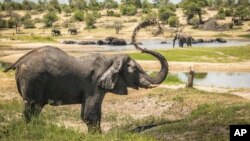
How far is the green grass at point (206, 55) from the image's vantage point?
3858 centimetres

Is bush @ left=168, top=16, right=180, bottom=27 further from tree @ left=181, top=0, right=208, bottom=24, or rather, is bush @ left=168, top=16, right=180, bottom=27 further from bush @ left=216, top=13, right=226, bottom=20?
bush @ left=216, top=13, right=226, bottom=20

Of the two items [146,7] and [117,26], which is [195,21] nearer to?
[117,26]

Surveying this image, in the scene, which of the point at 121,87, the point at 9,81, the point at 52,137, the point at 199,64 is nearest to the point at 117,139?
the point at 52,137

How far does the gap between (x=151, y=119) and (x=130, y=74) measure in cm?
292

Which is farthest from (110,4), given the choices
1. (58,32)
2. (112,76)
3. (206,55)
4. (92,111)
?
(92,111)

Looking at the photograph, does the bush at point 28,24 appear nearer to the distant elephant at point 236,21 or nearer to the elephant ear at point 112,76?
the distant elephant at point 236,21

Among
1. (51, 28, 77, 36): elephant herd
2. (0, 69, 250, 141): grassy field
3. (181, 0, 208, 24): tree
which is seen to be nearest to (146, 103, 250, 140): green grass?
(0, 69, 250, 141): grassy field

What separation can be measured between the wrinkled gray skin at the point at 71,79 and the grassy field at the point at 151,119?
509mm

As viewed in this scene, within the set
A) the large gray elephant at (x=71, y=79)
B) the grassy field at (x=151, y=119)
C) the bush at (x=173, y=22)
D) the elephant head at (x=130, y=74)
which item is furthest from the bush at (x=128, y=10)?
the large gray elephant at (x=71, y=79)

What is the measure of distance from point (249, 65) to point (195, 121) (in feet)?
78.0

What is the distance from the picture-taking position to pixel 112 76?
12320 mm

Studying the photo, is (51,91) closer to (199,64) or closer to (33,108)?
(33,108)

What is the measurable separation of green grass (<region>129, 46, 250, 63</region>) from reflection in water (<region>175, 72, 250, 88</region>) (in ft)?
16.2

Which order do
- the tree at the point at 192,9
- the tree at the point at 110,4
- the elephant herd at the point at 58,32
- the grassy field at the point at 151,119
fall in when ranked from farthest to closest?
the tree at the point at 110,4 < the tree at the point at 192,9 < the elephant herd at the point at 58,32 < the grassy field at the point at 151,119
